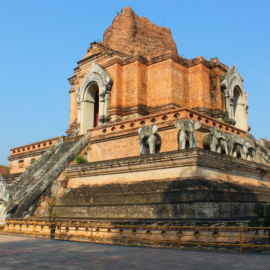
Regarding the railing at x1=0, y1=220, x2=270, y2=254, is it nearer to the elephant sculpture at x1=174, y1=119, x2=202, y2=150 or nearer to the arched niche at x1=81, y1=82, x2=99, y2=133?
the elephant sculpture at x1=174, y1=119, x2=202, y2=150

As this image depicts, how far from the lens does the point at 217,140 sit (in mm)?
15398

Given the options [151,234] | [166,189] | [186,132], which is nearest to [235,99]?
[186,132]

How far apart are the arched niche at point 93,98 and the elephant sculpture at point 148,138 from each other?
18.1ft

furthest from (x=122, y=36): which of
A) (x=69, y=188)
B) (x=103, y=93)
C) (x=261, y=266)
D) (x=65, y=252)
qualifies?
(x=261, y=266)

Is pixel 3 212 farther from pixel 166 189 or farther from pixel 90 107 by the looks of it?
pixel 90 107

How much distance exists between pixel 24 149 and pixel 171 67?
11498mm

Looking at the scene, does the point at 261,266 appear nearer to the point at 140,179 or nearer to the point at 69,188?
the point at 140,179

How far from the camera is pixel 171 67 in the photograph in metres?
20.3

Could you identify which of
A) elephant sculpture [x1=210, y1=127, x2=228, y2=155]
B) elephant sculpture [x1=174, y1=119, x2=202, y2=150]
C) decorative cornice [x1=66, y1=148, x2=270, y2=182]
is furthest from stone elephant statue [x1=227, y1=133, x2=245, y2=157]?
elephant sculpture [x1=174, y1=119, x2=202, y2=150]

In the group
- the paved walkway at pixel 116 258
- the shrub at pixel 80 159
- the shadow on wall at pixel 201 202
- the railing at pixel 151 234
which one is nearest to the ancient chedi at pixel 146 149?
the shadow on wall at pixel 201 202

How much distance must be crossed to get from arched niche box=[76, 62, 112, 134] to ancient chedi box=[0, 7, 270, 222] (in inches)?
2.6

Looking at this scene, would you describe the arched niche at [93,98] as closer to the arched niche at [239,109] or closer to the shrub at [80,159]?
the shrub at [80,159]

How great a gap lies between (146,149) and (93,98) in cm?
872

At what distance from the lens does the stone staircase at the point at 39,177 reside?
14469 millimetres
